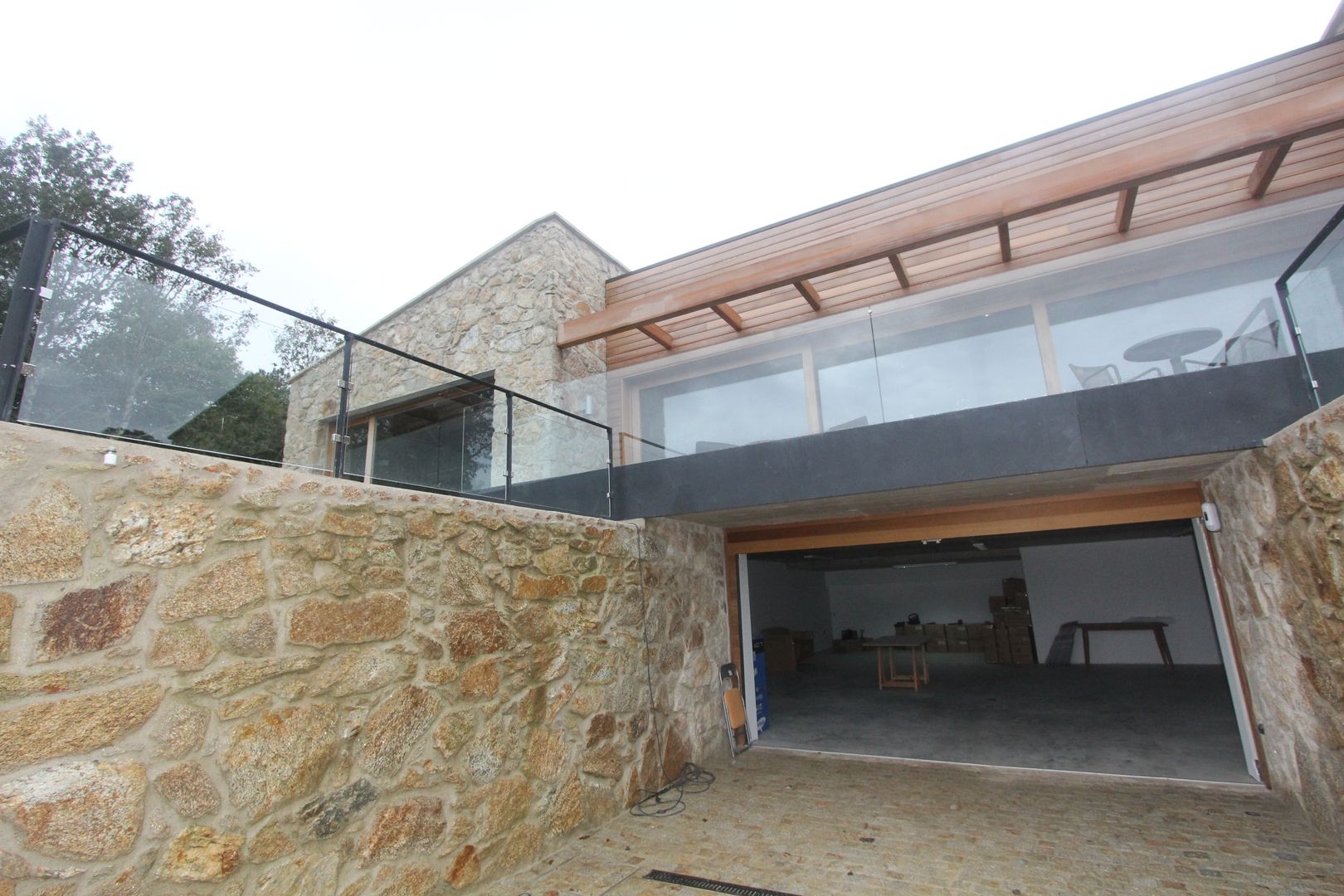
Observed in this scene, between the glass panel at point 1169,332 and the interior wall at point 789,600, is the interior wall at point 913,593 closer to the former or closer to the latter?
the interior wall at point 789,600

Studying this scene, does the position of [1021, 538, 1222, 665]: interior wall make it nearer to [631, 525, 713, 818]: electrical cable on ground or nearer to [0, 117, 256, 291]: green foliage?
[631, 525, 713, 818]: electrical cable on ground

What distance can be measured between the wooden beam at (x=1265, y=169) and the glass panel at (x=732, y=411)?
345cm

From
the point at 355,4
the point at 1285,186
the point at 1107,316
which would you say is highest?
the point at 355,4

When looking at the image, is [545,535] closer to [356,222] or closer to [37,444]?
Answer: [37,444]

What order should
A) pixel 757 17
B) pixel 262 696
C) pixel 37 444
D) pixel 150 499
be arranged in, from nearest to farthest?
pixel 37 444 < pixel 150 499 < pixel 262 696 < pixel 757 17

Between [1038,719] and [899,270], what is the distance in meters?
5.24

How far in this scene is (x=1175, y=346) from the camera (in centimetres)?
362

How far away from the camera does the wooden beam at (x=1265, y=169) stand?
4.08 metres

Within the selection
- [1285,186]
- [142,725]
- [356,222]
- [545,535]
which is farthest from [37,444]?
[356,222]

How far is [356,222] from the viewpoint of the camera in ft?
73.4

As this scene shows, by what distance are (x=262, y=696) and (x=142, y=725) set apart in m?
0.38

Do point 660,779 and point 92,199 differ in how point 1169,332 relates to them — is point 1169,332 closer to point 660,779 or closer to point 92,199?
point 660,779

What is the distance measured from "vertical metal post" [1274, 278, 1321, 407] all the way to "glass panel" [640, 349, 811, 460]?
265 centimetres

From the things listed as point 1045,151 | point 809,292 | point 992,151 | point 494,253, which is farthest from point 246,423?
→ point 1045,151
